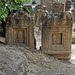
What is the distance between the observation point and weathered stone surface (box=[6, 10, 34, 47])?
3.60 m

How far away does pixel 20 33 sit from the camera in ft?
12.2

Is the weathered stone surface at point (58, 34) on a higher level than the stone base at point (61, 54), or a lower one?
higher

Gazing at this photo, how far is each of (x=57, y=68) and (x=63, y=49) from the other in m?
0.65

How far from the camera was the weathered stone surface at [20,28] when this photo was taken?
11.8 feet

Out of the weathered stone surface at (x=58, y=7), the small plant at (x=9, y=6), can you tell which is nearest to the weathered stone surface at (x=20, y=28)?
the small plant at (x=9, y=6)

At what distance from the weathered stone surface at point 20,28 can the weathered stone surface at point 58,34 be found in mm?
307

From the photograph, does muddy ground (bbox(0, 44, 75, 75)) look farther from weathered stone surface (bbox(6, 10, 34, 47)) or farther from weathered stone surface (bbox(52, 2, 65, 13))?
weathered stone surface (bbox(52, 2, 65, 13))

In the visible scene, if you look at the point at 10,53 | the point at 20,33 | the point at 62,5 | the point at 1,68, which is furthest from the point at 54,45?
the point at 62,5

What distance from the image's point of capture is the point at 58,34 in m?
3.69

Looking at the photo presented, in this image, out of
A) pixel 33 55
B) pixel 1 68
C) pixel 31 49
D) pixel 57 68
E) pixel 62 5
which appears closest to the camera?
pixel 1 68

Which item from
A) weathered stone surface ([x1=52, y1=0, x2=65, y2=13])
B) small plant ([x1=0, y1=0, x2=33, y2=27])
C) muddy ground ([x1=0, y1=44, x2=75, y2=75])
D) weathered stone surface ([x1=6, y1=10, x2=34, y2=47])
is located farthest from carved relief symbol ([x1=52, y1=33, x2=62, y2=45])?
weathered stone surface ([x1=52, y1=0, x2=65, y2=13])

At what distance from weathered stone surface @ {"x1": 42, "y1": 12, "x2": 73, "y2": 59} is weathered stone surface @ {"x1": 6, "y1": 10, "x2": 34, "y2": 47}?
31 centimetres

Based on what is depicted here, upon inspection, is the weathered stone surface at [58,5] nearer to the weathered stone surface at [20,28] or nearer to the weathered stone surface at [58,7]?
the weathered stone surface at [58,7]

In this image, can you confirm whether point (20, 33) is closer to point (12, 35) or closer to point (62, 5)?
point (12, 35)
